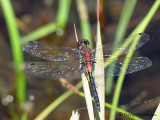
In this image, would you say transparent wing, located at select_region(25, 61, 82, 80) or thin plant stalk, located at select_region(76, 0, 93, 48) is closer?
transparent wing, located at select_region(25, 61, 82, 80)

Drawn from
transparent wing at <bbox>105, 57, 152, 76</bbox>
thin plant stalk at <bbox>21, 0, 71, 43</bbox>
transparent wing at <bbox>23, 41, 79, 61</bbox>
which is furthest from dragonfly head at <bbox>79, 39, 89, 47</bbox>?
thin plant stalk at <bbox>21, 0, 71, 43</bbox>

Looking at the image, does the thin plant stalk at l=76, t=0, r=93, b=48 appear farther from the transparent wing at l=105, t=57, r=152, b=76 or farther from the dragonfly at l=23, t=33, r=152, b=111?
the transparent wing at l=105, t=57, r=152, b=76

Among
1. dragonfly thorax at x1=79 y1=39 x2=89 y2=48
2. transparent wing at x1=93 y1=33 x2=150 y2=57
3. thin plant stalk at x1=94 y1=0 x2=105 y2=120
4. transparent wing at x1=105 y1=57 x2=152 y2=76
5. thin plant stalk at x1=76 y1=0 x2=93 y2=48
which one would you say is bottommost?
thin plant stalk at x1=94 y1=0 x2=105 y2=120

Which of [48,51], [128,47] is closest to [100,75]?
[128,47]

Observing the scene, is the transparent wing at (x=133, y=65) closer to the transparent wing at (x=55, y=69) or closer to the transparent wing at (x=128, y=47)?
the transparent wing at (x=128, y=47)

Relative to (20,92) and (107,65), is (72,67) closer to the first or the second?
(107,65)

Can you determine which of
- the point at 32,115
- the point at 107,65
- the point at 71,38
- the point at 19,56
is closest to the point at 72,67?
the point at 107,65
